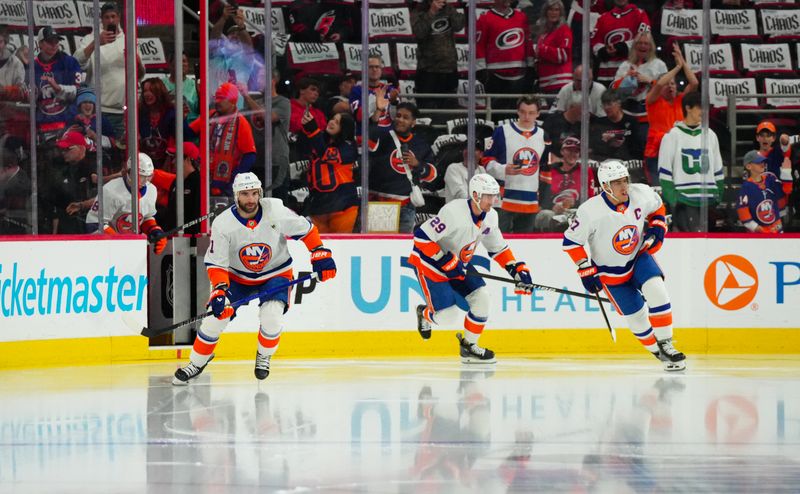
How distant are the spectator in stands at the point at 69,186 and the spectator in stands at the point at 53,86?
0.10 meters

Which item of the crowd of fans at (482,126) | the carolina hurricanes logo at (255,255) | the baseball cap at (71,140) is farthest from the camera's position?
the crowd of fans at (482,126)

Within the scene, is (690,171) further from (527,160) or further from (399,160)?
(399,160)

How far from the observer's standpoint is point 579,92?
29.3ft

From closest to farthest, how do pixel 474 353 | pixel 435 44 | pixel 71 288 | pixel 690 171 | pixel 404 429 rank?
pixel 404 429
pixel 71 288
pixel 474 353
pixel 690 171
pixel 435 44

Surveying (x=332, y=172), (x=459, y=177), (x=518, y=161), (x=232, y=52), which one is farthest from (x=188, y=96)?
(x=518, y=161)

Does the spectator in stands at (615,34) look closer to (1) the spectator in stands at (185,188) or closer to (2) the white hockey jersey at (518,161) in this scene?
(2) the white hockey jersey at (518,161)

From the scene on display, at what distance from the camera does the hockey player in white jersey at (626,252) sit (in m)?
7.22

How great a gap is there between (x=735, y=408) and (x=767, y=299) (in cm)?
273

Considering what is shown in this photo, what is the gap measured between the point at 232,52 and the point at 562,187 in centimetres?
262

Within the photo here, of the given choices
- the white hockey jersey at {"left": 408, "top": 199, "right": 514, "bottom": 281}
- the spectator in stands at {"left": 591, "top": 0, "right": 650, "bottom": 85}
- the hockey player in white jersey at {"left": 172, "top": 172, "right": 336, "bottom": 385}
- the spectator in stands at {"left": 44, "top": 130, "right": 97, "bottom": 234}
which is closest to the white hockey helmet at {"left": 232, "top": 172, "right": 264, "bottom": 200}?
the hockey player in white jersey at {"left": 172, "top": 172, "right": 336, "bottom": 385}

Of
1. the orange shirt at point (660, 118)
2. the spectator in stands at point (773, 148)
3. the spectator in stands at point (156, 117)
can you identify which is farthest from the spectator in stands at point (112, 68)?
the spectator in stands at point (773, 148)

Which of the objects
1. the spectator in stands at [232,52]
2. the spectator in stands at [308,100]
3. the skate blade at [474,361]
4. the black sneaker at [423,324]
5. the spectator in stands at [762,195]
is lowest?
the skate blade at [474,361]

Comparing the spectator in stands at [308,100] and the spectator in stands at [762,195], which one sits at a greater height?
the spectator in stands at [308,100]

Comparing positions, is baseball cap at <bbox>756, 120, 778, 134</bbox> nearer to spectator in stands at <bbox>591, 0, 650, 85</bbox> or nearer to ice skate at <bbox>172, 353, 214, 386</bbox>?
spectator in stands at <bbox>591, 0, 650, 85</bbox>
